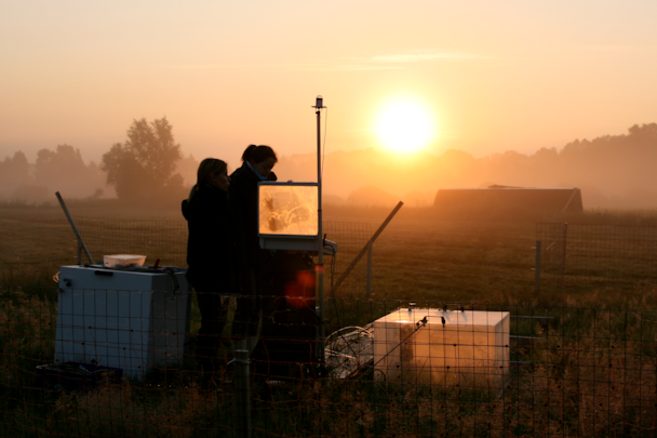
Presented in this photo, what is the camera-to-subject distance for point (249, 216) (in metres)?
5.07

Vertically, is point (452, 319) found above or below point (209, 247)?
below

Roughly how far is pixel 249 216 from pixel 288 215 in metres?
0.35

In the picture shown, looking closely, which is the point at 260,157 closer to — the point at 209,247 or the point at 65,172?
the point at 209,247

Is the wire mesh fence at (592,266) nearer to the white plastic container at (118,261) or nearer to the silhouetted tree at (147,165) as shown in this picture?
the white plastic container at (118,261)

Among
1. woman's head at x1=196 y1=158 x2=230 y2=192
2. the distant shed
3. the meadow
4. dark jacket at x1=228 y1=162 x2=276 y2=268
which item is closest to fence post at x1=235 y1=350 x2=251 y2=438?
the meadow

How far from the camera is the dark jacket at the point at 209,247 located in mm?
4973

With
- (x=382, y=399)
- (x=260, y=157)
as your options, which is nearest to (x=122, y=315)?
(x=260, y=157)

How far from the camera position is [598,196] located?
116 m

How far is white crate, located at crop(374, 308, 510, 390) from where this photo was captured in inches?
181

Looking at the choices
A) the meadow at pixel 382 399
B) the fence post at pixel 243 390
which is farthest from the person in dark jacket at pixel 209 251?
the fence post at pixel 243 390

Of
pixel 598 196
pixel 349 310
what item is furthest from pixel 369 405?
pixel 598 196

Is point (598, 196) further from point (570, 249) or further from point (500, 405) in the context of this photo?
point (500, 405)

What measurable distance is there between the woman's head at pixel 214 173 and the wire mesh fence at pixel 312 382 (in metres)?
1.05

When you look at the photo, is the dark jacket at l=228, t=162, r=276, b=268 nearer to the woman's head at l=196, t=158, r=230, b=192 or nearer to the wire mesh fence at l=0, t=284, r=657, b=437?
the woman's head at l=196, t=158, r=230, b=192
